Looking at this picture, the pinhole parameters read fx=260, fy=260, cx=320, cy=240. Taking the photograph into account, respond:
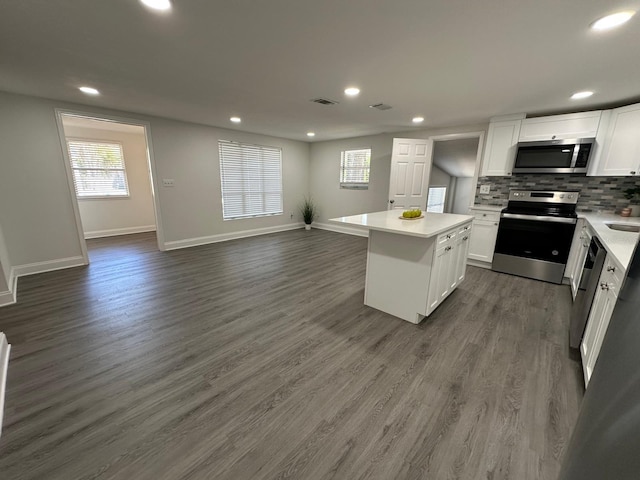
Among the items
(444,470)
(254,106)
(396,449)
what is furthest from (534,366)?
(254,106)

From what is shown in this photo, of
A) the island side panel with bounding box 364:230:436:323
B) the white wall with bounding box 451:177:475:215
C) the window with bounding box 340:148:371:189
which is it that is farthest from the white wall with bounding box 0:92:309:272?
the white wall with bounding box 451:177:475:215

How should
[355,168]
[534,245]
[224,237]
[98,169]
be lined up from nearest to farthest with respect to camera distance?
[534,245], [98,169], [224,237], [355,168]

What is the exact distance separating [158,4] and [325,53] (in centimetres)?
117

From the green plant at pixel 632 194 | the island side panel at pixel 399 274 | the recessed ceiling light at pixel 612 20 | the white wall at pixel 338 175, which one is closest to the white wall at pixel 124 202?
the white wall at pixel 338 175

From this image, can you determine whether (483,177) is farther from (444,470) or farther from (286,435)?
(286,435)

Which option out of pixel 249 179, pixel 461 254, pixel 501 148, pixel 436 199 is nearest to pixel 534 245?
pixel 461 254

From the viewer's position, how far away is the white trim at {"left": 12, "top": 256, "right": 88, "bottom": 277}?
3.56m

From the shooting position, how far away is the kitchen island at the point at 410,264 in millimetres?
2387

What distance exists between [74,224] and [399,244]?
474 centimetres

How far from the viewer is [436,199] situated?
26.1 ft

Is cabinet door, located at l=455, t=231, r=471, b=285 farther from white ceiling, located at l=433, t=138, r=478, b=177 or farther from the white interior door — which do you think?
white ceiling, located at l=433, t=138, r=478, b=177

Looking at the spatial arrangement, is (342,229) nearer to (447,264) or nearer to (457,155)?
(457,155)

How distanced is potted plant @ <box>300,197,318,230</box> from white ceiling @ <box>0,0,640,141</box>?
381 cm

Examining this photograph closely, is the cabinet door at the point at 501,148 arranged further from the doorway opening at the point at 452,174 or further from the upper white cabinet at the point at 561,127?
the doorway opening at the point at 452,174
